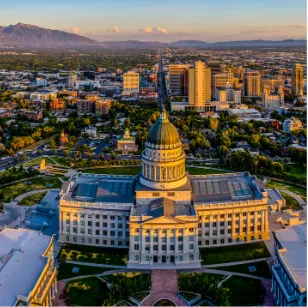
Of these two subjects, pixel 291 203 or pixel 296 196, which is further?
pixel 296 196

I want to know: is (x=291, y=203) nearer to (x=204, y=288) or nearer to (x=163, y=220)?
(x=163, y=220)

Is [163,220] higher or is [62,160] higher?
[163,220]

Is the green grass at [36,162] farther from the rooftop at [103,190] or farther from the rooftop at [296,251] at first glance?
the rooftop at [296,251]

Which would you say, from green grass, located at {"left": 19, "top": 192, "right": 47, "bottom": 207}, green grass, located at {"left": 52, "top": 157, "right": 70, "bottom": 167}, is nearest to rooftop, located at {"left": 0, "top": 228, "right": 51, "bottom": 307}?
green grass, located at {"left": 19, "top": 192, "right": 47, "bottom": 207}

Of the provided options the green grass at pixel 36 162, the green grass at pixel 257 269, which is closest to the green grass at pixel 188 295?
the green grass at pixel 257 269

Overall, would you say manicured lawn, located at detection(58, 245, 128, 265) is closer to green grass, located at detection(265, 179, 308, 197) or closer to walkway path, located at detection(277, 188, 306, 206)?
walkway path, located at detection(277, 188, 306, 206)

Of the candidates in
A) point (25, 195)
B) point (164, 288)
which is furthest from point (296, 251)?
point (25, 195)
